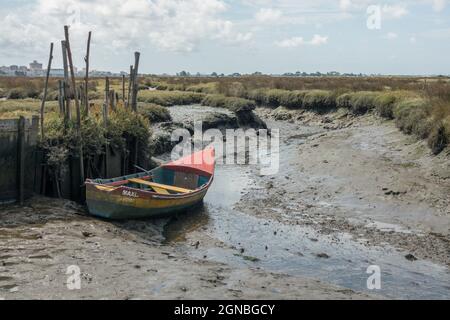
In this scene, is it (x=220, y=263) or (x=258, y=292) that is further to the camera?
(x=220, y=263)

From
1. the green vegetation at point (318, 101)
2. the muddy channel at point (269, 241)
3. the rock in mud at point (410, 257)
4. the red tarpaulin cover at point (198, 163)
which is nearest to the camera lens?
the muddy channel at point (269, 241)

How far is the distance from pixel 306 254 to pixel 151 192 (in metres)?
4.84

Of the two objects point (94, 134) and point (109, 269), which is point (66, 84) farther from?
point (109, 269)

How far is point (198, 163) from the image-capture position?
67.2 feet

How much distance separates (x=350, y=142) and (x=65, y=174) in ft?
52.7

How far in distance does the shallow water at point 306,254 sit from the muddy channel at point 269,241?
29 mm

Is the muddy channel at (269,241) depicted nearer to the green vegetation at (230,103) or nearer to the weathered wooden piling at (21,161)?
the weathered wooden piling at (21,161)
